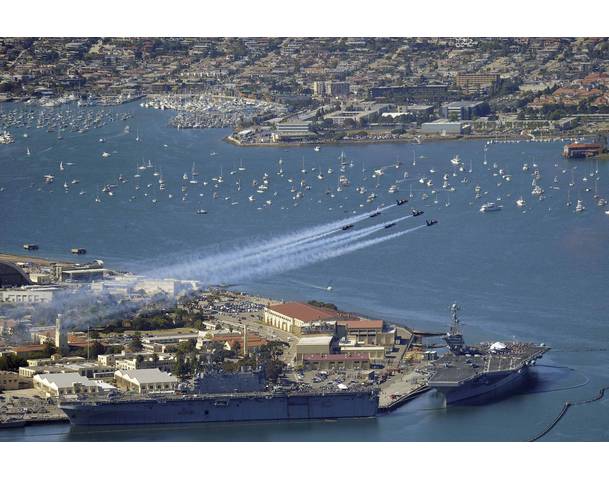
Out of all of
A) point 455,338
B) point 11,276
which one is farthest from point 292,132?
point 455,338

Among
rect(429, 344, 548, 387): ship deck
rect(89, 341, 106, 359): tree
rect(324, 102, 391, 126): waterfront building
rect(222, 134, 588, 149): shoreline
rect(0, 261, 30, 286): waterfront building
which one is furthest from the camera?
rect(324, 102, 391, 126): waterfront building

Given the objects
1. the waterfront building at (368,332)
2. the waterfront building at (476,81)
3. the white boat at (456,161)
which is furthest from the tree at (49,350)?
the waterfront building at (476,81)

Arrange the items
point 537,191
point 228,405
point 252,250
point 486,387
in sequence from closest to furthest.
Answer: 1. point 228,405
2. point 486,387
3. point 252,250
4. point 537,191

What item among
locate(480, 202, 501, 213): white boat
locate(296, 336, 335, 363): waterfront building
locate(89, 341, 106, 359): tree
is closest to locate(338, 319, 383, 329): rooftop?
locate(296, 336, 335, 363): waterfront building

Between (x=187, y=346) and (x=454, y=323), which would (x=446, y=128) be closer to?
(x=454, y=323)

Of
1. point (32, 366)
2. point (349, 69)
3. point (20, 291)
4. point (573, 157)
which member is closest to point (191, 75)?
point (349, 69)

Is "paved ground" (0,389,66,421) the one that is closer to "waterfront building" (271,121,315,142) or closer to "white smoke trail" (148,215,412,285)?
"white smoke trail" (148,215,412,285)
